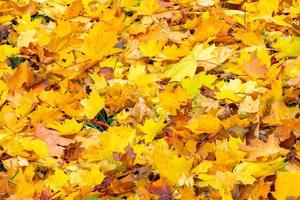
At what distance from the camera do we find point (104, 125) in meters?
1.97

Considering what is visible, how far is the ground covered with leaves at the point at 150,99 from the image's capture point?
1627 millimetres

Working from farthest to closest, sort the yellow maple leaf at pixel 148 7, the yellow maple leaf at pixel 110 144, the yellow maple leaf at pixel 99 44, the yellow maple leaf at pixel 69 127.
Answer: the yellow maple leaf at pixel 148 7 → the yellow maple leaf at pixel 99 44 → the yellow maple leaf at pixel 69 127 → the yellow maple leaf at pixel 110 144

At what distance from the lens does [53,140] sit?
73.6 inches

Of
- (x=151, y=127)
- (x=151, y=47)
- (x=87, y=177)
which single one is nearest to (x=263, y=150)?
(x=151, y=127)

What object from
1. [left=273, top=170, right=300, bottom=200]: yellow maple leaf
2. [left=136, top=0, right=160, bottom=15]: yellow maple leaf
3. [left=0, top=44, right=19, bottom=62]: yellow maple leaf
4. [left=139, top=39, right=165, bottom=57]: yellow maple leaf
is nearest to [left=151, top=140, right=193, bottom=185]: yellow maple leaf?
[left=273, top=170, right=300, bottom=200]: yellow maple leaf

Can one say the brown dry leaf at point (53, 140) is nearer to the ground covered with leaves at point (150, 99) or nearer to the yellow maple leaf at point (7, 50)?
the ground covered with leaves at point (150, 99)

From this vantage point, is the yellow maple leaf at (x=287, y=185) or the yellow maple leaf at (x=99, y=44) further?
the yellow maple leaf at (x=99, y=44)

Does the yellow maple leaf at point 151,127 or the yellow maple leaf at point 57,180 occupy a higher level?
the yellow maple leaf at point 151,127

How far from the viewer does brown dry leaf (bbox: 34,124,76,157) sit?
1.83m

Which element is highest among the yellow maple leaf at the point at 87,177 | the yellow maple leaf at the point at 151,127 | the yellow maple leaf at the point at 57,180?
the yellow maple leaf at the point at 151,127

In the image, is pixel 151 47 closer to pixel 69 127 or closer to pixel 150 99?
Answer: pixel 150 99

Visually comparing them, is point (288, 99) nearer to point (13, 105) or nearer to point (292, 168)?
point (292, 168)

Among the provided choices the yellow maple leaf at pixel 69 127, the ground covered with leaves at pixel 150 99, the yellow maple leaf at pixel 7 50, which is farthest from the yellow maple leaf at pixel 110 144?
the yellow maple leaf at pixel 7 50

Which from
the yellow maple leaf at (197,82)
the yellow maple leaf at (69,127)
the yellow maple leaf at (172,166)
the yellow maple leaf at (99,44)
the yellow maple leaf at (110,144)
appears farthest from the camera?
the yellow maple leaf at (99,44)
